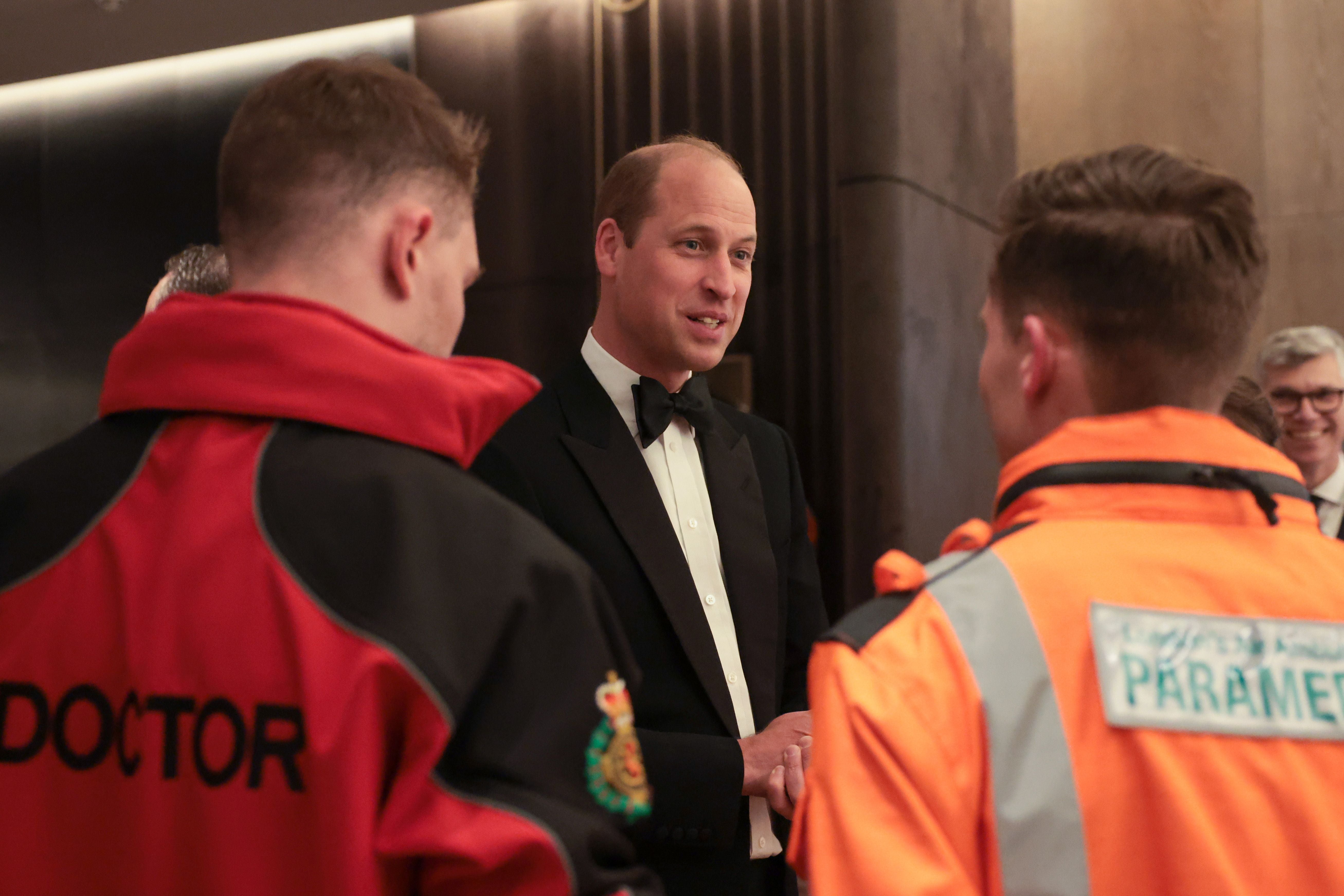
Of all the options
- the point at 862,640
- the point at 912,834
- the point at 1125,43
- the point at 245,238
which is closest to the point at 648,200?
the point at 245,238

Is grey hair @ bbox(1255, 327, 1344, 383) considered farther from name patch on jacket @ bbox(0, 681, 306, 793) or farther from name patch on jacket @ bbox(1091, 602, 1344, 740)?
name patch on jacket @ bbox(0, 681, 306, 793)

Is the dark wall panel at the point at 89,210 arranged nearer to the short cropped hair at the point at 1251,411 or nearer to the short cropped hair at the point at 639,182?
the short cropped hair at the point at 639,182

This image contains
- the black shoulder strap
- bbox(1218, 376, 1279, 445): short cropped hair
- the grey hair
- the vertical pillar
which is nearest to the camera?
the black shoulder strap

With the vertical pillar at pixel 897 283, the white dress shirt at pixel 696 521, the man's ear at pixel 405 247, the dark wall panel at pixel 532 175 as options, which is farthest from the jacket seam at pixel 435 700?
the dark wall panel at pixel 532 175

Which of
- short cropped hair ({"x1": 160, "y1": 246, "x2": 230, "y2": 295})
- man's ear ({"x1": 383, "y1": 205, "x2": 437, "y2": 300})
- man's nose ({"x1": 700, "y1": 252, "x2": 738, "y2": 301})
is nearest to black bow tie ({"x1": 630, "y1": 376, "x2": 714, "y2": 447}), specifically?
man's nose ({"x1": 700, "y1": 252, "x2": 738, "y2": 301})

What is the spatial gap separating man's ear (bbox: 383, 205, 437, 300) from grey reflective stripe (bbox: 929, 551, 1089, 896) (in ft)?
1.74

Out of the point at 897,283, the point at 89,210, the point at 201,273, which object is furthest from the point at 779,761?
the point at 89,210

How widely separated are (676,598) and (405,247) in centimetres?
79

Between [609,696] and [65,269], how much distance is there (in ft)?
20.3

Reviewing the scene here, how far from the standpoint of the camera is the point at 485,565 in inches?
35.4

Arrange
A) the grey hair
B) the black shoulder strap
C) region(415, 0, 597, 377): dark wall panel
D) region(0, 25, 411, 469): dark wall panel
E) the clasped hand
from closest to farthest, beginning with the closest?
the black shoulder strap < the clasped hand < the grey hair < region(415, 0, 597, 377): dark wall panel < region(0, 25, 411, 469): dark wall panel

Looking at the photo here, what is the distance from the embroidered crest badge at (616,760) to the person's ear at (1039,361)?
439 millimetres

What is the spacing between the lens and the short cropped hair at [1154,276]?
3.29ft

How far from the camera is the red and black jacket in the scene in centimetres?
86
